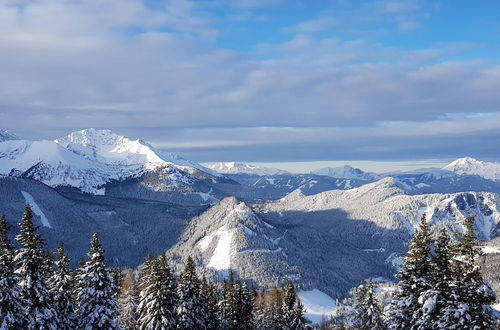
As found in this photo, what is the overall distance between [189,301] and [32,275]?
2254cm

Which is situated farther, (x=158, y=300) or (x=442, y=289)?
(x=158, y=300)

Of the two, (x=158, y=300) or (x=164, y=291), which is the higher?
(x=164, y=291)

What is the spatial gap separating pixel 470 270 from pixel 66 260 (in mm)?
36334

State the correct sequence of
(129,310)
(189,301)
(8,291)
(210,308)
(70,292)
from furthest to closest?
(210,308) < (129,310) < (189,301) < (70,292) < (8,291)

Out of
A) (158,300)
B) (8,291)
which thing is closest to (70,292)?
(158,300)

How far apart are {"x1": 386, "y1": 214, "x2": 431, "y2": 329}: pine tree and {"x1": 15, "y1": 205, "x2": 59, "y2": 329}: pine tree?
29.6 m

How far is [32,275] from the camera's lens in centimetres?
3972

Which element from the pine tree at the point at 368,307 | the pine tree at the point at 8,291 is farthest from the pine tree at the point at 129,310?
the pine tree at the point at 8,291

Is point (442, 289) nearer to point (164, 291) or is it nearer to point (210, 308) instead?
point (164, 291)

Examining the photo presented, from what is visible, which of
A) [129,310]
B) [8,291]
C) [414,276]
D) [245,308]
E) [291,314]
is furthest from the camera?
[245,308]

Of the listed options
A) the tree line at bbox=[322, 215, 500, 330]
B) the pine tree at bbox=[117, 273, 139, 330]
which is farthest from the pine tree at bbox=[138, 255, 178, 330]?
the tree line at bbox=[322, 215, 500, 330]

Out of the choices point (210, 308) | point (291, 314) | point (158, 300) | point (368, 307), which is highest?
point (158, 300)

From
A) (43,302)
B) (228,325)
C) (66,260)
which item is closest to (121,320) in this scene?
(228,325)

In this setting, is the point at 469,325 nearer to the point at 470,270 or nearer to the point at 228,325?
the point at 470,270
